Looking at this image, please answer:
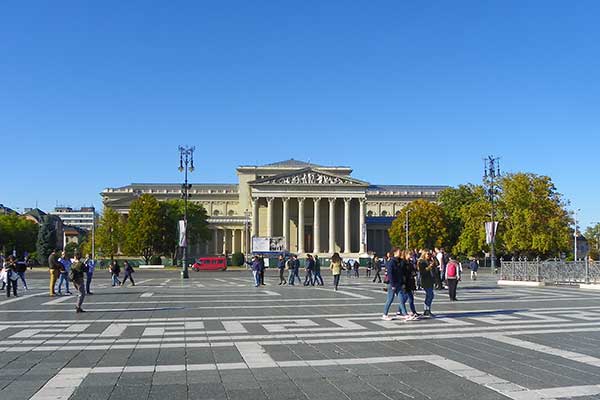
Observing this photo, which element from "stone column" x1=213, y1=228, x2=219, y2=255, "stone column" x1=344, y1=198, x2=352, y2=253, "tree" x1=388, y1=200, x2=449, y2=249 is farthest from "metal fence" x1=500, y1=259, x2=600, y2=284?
"stone column" x1=213, y1=228, x2=219, y2=255

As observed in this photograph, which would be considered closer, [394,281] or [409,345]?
[409,345]

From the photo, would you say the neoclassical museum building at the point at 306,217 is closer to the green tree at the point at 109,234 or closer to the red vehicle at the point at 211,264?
the green tree at the point at 109,234

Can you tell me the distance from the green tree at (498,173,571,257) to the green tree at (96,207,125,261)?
5867 cm

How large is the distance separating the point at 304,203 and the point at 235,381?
380 feet

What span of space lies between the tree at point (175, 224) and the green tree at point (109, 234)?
712 centimetres

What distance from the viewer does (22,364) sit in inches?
408

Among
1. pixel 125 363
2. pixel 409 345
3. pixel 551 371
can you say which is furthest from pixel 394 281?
pixel 125 363

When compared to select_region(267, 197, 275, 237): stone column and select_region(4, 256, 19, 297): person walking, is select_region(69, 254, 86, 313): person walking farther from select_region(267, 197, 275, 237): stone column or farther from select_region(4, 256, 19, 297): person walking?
select_region(267, 197, 275, 237): stone column

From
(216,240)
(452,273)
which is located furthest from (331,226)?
(452,273)

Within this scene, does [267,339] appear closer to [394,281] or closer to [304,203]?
[394,281]

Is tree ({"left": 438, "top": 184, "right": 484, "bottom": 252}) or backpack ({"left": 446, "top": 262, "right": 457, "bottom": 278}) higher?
tree ({"left": 438, "top": 184, "right": 484, "bottom": 252})

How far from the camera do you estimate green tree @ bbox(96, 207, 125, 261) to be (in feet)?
310

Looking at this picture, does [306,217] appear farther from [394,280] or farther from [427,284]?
[394,280]

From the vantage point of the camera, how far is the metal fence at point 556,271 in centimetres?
3441
